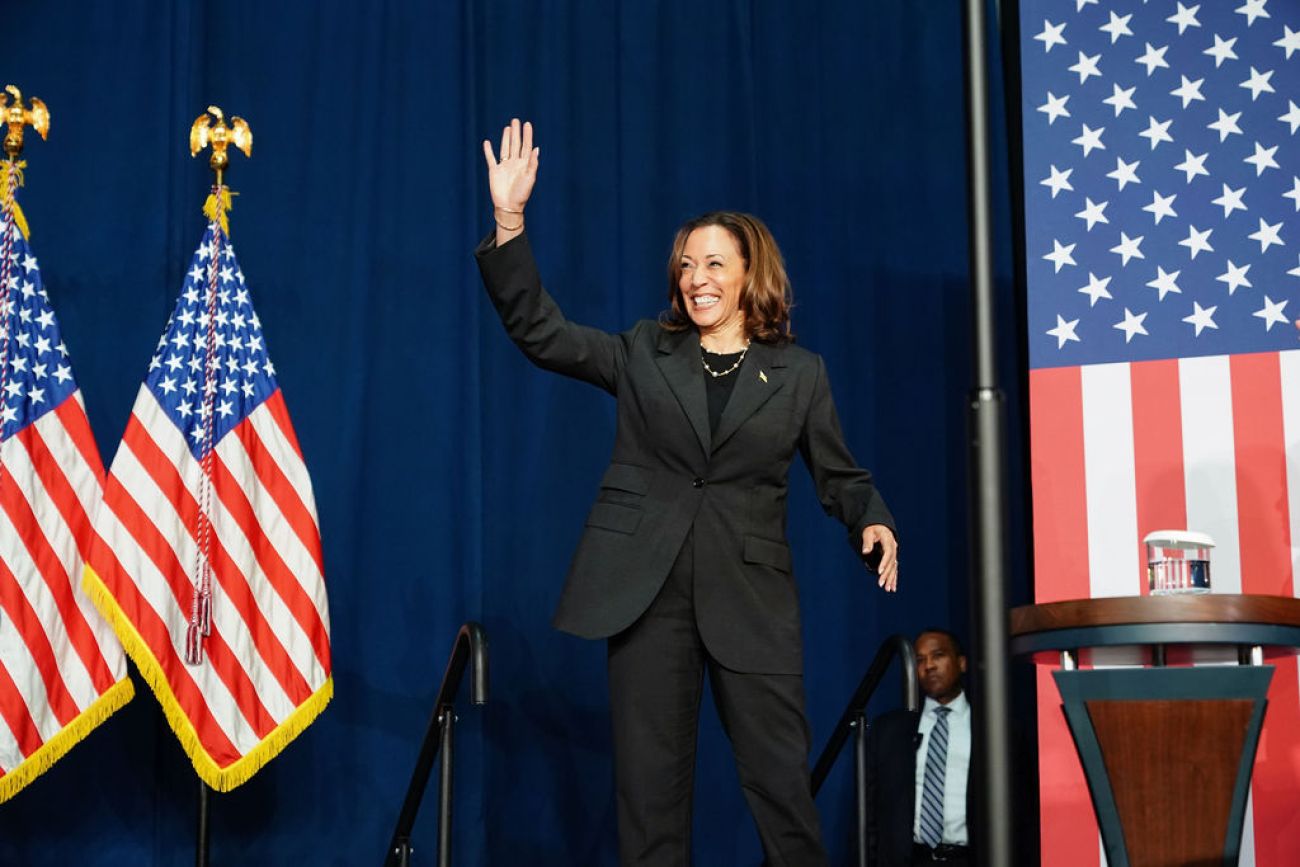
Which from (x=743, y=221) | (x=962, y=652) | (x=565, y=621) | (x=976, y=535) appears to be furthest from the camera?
(x=962, y=652)

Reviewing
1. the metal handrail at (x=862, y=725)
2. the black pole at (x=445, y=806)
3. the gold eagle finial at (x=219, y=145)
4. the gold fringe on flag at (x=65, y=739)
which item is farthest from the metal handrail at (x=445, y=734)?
the gold eagle finial at (x=219, y=145)

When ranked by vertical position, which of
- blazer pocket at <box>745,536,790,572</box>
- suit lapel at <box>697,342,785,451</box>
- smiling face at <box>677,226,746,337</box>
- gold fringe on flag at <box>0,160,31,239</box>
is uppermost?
gold fringe on flag at <box>0,160,31,239</box>

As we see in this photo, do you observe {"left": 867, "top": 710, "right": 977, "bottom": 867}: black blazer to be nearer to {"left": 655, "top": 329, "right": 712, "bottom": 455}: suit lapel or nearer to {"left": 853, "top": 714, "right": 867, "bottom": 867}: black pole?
{"left": 853, "top": 714, "right": 867, "bottom": 867}: black pole

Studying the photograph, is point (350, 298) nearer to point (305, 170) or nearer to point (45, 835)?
point (305, 170)

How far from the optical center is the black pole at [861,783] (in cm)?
378

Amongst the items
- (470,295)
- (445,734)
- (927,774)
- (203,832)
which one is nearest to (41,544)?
(203,832)

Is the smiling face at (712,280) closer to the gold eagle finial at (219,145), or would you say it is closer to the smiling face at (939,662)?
the gold eagle finial at (219,145)

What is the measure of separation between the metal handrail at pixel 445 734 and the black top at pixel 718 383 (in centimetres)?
71

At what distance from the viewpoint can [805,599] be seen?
5020mm

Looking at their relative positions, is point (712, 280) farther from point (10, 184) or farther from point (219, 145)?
point (10, 184)

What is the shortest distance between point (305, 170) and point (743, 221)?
79.6 inches

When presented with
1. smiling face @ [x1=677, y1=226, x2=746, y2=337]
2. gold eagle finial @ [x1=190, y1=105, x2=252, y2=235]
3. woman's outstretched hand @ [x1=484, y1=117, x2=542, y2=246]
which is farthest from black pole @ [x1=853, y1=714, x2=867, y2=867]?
gold eagle finial @ [x1=190, y1=105, x2=252, y2=235]

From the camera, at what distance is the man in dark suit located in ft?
15.4

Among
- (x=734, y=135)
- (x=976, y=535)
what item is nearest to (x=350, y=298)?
(x=734, y=135)
